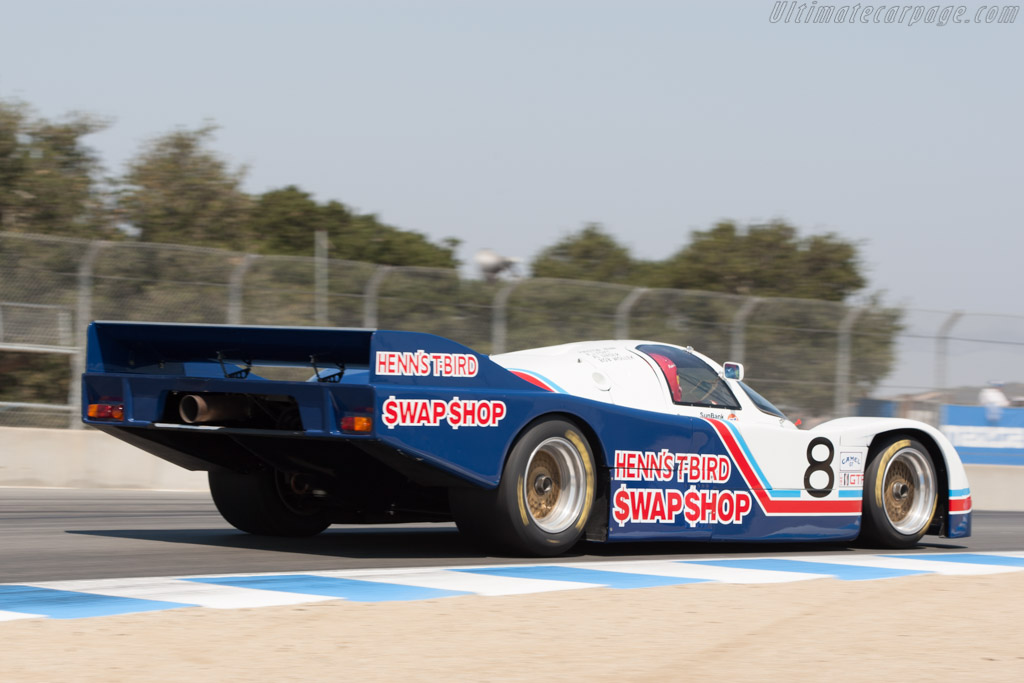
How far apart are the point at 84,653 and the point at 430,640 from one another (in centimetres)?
119

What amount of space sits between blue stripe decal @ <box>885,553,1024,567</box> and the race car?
0.33m

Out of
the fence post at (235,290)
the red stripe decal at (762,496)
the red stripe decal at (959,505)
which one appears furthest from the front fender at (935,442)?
the fence post at (235,290)

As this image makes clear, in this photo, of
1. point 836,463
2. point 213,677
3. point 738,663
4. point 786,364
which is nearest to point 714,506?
point 836,463

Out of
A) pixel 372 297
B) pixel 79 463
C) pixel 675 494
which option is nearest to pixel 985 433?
pixel 372 297

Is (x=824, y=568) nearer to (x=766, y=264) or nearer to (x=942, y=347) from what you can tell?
(x=942, y=347)

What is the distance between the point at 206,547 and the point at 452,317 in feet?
22.2

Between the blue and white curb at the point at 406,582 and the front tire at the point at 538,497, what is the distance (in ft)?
0.65

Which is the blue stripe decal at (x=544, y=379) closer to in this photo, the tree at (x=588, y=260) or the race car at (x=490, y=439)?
the race car at (x=490, y=439)

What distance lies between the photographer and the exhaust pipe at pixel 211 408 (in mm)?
7059

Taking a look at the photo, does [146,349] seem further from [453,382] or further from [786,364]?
[786,364]

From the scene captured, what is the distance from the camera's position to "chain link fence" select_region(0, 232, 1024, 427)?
1347 centimetres

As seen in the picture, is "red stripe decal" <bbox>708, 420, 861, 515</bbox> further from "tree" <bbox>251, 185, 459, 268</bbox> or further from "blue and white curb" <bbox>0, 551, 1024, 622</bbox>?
"tree" <bbox>251, 185, 459, 268</bbox>

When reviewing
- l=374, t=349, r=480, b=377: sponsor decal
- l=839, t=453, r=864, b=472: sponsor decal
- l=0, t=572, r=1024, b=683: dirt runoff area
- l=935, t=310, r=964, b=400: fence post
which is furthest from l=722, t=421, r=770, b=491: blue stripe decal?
l=935, t=310, r=964, b=400: fence post

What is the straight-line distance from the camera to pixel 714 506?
8.02 m
